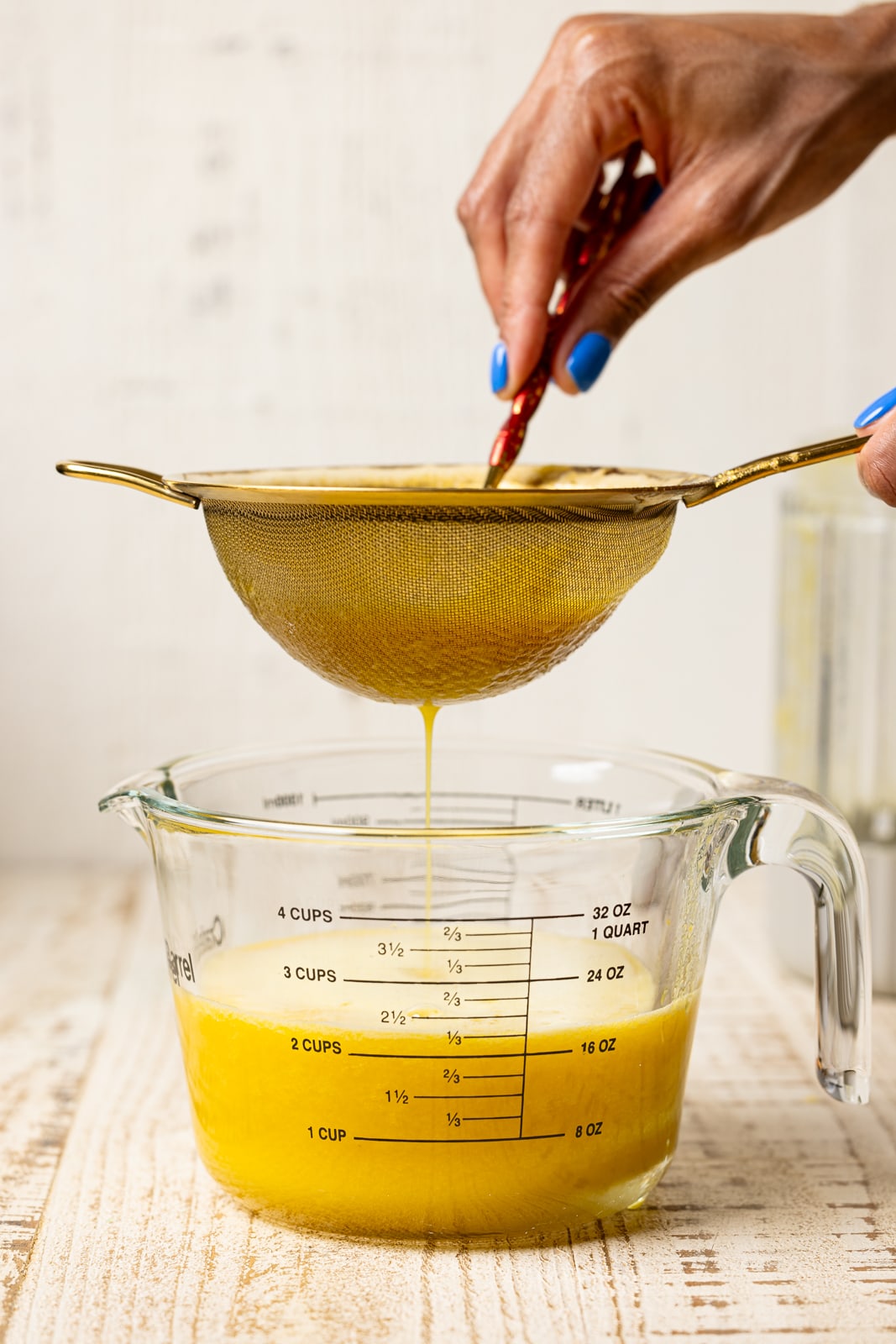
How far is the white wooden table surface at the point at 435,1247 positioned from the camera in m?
0.71

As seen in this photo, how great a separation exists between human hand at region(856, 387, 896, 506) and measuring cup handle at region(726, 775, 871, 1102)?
162 millimetres

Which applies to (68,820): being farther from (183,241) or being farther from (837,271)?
(837,271)

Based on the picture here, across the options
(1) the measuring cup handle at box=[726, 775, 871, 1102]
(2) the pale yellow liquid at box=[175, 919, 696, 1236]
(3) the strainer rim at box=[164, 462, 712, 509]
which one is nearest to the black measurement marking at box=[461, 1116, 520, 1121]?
(2) the pale yellow liquid at box=[175, 919, 696, 1236]

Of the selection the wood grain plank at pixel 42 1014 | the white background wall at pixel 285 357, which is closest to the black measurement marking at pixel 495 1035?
the wood grain plank at pixel 42 1014

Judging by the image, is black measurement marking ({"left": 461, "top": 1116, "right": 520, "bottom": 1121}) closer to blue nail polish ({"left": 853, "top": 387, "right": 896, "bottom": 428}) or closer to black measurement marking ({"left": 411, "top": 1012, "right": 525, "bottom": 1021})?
black measurement marking ({"left": 411, "top": 1012, "right": 525, "bottom": 1021})

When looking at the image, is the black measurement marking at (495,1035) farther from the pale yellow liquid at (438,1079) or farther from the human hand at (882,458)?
the human hand at (882,458)

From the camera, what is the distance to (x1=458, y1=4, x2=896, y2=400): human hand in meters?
0.99

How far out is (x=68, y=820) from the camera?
5.43ft

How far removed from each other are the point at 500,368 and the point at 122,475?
0.32 m

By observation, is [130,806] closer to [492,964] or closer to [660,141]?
[492,964]

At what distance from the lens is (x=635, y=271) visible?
101cm

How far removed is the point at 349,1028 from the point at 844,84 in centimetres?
72

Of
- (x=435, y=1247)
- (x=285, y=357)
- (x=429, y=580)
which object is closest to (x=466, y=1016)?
(x=435, y=1247)

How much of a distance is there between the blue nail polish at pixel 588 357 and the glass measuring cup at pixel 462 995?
1.06 feet
